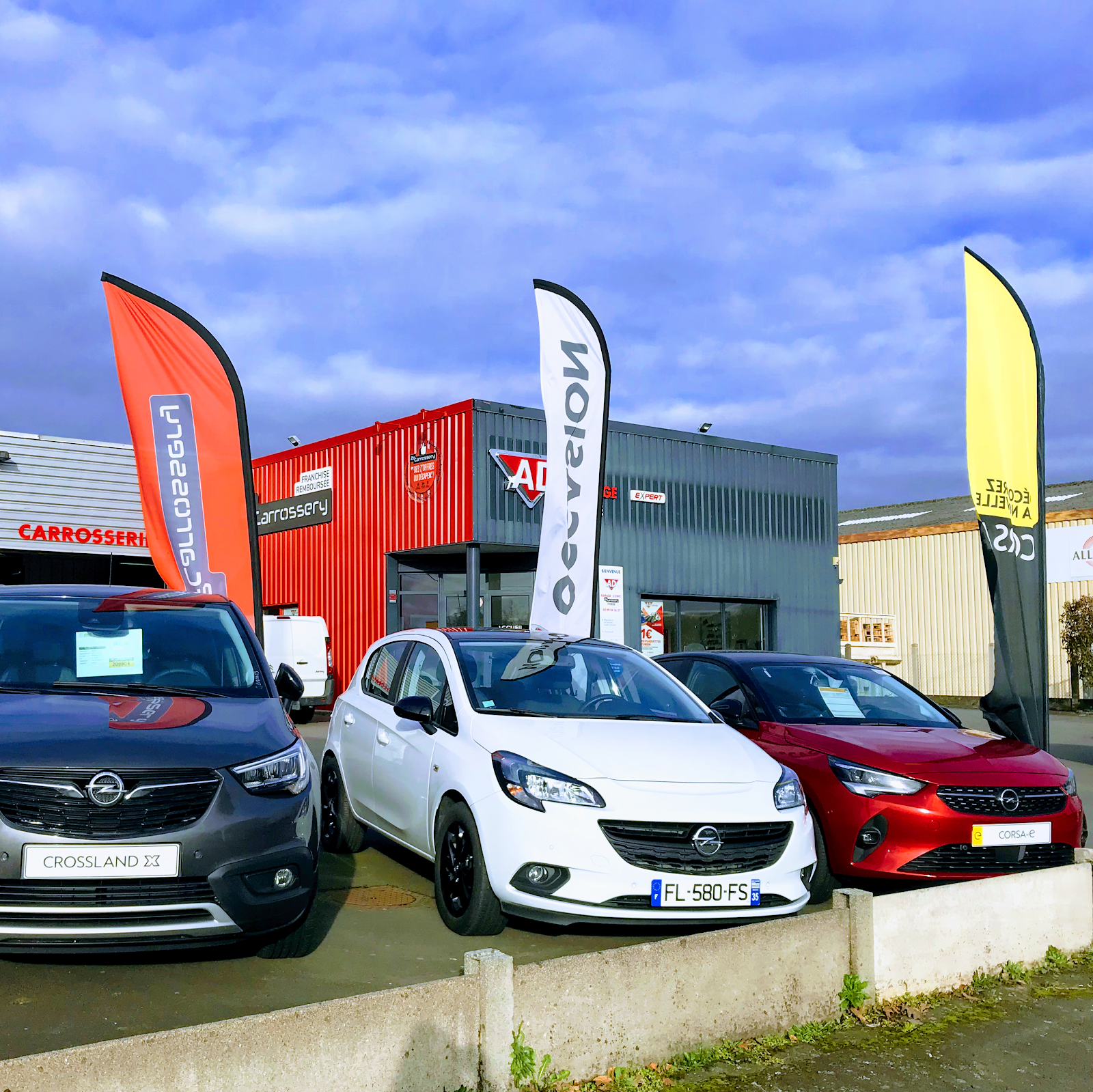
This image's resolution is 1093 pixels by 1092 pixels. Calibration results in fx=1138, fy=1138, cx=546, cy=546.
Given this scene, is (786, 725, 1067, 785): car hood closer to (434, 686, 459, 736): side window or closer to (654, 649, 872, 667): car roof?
(654, 649, 872, 667): car roof

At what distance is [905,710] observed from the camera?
7.71 metres

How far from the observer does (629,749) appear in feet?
17.8

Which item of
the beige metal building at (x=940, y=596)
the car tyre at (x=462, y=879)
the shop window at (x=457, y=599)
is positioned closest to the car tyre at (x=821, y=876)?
the car tyre at (x=462, y=879)

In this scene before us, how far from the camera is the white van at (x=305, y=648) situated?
66.1 ft

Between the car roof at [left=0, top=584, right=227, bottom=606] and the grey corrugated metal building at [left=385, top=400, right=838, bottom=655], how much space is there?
14264 mm

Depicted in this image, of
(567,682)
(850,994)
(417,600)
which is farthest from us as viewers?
(417,600)

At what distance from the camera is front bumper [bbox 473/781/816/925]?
16.1 feet

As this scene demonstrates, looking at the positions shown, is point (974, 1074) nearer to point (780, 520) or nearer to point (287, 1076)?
point (287, 1076)

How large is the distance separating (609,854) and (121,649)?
8.46 ft

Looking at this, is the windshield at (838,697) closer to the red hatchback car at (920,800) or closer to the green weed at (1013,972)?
the red hatchback car at (920,800)

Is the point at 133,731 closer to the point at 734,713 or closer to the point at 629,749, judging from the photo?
the point at 629,749

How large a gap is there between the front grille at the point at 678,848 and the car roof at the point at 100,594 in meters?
2.65

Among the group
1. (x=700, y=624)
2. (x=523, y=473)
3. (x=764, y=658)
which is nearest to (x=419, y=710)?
(x=764, y=658)

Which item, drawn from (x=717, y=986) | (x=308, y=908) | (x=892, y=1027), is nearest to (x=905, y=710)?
(x=892, y=1027)
